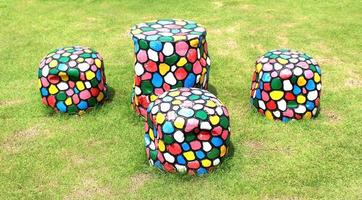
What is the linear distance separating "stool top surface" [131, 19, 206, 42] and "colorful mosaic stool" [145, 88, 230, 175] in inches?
31.0

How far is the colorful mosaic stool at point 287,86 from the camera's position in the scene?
20.3 feet

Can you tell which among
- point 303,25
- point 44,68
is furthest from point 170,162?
point 303,25

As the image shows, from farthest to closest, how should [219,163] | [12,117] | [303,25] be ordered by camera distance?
1. [303,25]
2. [12,117]
3. [219,163]

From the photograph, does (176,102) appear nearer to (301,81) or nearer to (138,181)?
(138,181)

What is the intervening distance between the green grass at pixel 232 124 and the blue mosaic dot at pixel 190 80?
796 millimetres

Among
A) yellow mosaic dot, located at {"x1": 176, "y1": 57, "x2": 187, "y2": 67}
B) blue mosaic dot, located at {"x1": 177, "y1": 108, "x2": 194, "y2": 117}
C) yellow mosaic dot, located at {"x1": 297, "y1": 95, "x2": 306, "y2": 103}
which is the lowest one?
yellow mosaic dot, located at {"x1": 297, "y1": 95, "x2": 306, "y2": 103}

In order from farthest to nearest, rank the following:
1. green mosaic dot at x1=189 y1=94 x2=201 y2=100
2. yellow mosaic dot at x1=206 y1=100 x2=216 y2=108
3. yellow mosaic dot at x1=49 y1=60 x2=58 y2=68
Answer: yellow mosaic dot at x1=49 y1=60 x2=58 y2=68
green mosaic dot at x1=189 y1=94 x2=201 y2=100
yellow mosaic dot at x1=206 y1=100 x2=216 y2=108

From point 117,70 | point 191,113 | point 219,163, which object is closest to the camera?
point 191,113

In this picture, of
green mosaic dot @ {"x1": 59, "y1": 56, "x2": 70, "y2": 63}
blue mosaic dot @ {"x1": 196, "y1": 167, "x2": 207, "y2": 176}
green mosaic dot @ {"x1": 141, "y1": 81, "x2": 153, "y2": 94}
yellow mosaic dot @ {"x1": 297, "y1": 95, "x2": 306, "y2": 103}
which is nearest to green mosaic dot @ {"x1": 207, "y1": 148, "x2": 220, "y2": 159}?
blue mosaic dot @ {"x1": 196, "y1": 167, "x2": 207, "y2": 176}

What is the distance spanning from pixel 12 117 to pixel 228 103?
3.03 meters

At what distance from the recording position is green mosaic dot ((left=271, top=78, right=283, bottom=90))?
6.20 meters

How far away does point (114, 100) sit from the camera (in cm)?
719

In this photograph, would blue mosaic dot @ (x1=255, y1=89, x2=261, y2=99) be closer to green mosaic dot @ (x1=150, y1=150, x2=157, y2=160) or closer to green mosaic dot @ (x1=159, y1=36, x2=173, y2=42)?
green mosaic dot @ (x1=159, y1=36, x2=173, y2=42)

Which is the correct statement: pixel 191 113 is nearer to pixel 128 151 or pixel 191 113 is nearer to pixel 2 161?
Answer: pixel 128 151
